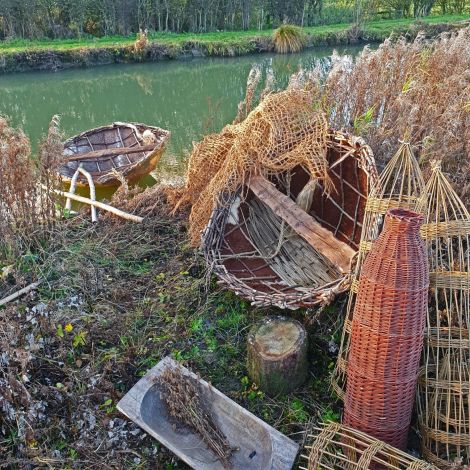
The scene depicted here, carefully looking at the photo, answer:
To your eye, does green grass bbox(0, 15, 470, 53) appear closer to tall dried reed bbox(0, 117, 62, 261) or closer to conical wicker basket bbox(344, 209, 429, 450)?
tall dried reed bbox(0, 117, 62, 261)

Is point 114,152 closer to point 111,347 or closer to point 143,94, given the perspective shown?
point 111,347

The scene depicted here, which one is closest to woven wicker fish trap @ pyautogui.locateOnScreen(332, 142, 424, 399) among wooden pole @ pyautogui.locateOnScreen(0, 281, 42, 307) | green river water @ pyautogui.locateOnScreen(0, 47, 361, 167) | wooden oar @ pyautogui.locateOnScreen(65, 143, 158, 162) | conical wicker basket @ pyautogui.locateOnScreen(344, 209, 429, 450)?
conical wicker basket @ pyautogui.locateOnScreen(344, 209, 429, 450)

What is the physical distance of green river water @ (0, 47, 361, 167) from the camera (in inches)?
402

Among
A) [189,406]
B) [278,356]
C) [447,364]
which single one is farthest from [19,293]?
[447,364]

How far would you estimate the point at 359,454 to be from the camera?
2152 mm

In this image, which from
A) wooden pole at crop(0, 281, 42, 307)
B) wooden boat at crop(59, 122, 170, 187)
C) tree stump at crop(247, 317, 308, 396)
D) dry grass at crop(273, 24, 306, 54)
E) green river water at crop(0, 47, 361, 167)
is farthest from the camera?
dry grass at crop(273, 24, 306, 54)

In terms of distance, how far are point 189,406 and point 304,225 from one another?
1.57 meters

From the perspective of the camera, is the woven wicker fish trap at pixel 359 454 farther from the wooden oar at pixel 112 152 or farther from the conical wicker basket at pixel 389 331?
the wooden oar at pixel 112 152

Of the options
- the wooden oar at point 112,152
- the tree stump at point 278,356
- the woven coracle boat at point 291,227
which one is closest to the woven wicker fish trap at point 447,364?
the tree stump at point 278,356

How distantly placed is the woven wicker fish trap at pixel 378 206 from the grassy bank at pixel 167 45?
16.5 metres

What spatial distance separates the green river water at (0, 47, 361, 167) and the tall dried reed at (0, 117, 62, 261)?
4.28 m

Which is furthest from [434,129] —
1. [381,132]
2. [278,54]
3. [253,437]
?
[278,54]

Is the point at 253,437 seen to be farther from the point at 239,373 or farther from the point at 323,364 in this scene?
the point at 323,364

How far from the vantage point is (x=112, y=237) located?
406 cm
